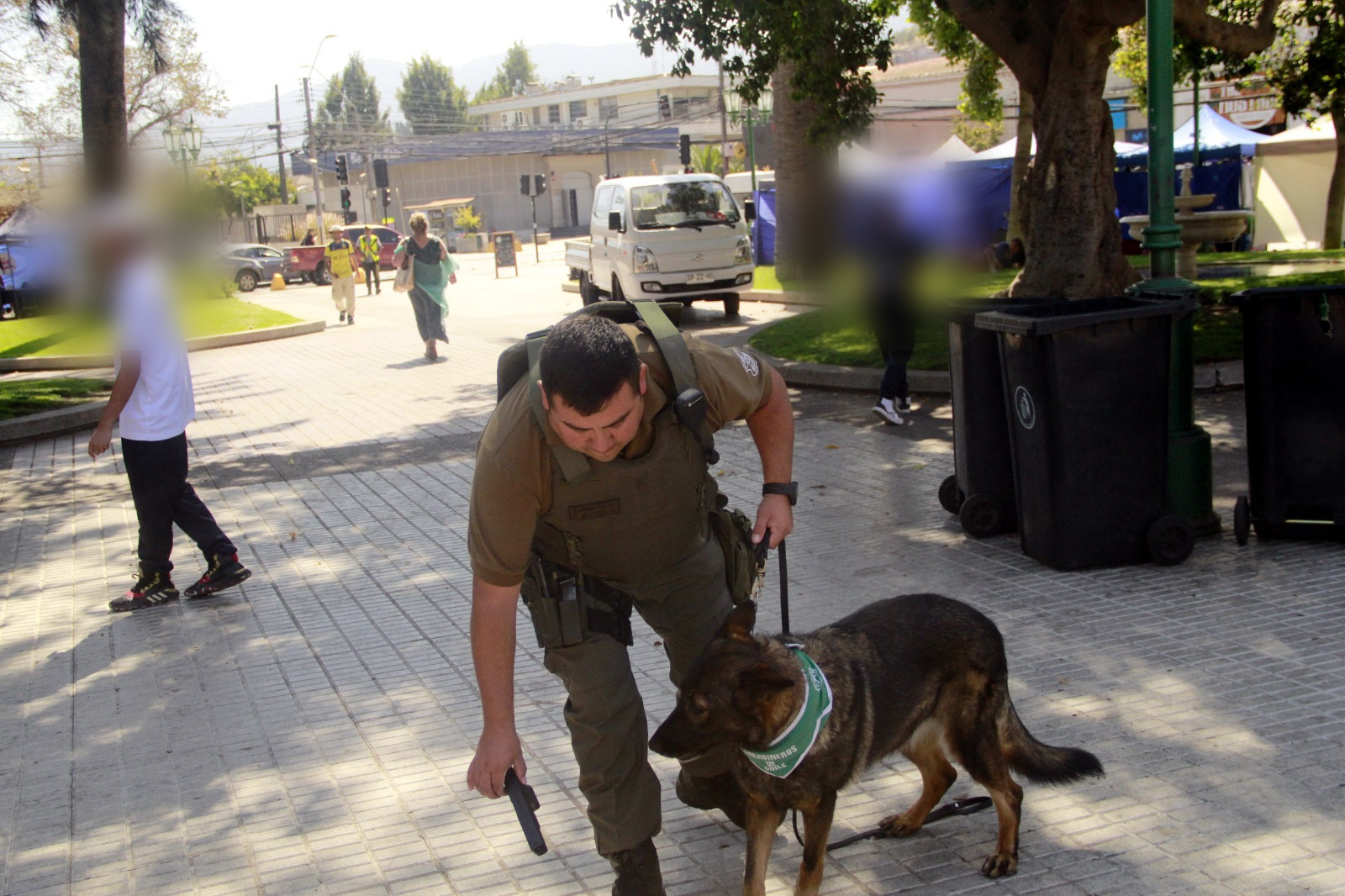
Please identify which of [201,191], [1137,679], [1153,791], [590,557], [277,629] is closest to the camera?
[590,557]

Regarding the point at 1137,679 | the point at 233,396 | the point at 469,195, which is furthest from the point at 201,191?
the point at 469,195

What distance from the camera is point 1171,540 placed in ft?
18.9

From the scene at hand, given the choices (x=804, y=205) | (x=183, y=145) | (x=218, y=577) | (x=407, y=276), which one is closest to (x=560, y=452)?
(x=218, y=577)

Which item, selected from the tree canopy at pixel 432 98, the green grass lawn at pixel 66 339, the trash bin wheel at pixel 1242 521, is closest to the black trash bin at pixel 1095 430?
the trash bin wheel at pixel 1242 521

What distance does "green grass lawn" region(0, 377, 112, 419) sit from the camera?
12305 millimetres

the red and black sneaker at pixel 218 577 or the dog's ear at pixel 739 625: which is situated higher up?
the dog's ear at pixel 739 625

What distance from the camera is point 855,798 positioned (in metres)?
3.86

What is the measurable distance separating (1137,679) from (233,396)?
11609 millimetres

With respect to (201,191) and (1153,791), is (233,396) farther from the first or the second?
(1153,791)

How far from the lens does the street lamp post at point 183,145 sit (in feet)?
24.7

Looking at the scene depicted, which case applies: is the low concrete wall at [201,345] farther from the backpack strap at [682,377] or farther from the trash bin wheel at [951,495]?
the backpack strap at [682,377]

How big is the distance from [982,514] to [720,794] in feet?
11.1

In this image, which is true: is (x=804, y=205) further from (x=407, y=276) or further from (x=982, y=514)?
(x=407, y=276)

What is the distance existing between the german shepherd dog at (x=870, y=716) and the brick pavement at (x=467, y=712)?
0.30m
